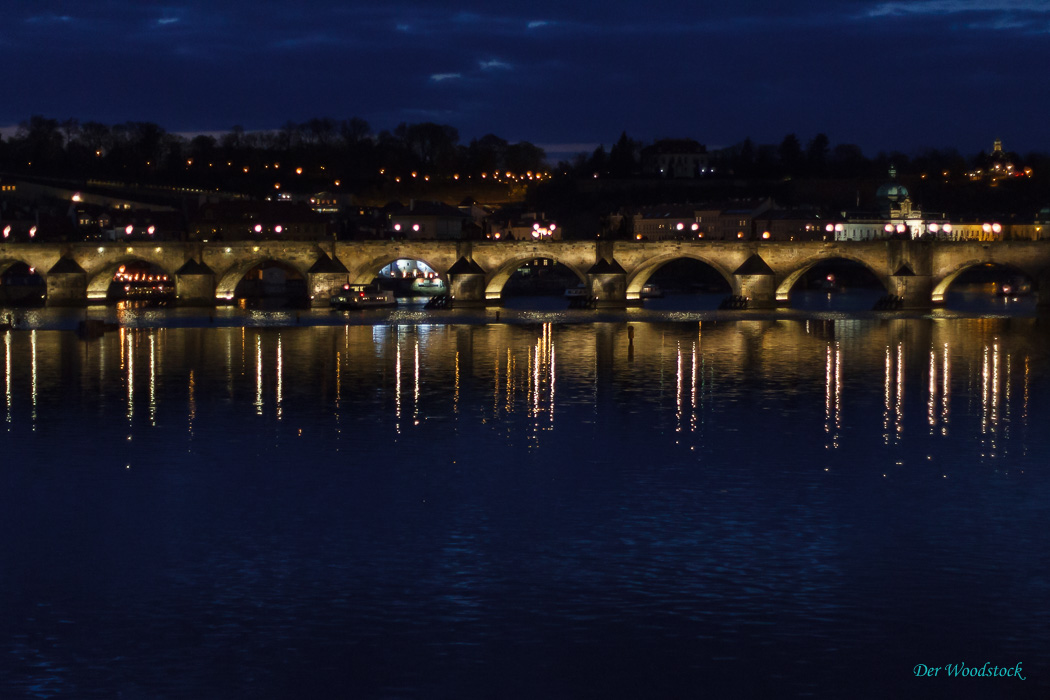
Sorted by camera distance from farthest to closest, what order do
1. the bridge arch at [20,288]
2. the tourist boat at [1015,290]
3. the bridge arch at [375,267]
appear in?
the tourist boat at [1015,290] < the bridge arch at [20,288] < the bridge arch at [375,267]

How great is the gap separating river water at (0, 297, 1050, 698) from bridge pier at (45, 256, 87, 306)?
128 feet

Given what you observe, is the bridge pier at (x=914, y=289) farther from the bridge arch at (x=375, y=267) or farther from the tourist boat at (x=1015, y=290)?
the bridge arch at (x=375, y=267)

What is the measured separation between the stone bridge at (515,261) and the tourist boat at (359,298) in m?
0.52

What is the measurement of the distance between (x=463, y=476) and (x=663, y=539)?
5.28 meters

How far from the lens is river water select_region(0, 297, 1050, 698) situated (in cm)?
1266

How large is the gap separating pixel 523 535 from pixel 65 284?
2405 inches

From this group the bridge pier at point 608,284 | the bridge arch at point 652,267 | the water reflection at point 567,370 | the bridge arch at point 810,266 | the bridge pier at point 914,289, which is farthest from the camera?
the bridge pier at point 608,284

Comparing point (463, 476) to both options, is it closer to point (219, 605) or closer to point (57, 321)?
point (219, 605)

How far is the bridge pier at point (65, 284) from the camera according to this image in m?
72.8

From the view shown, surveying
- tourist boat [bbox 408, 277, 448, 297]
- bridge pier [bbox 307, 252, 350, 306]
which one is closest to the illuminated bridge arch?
bridge pier [bbox 307, 252, 350, 306]

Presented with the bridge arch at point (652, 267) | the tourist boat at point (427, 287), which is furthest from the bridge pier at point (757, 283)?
the tourist boat at point (427, 287)

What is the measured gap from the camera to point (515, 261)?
230 feet

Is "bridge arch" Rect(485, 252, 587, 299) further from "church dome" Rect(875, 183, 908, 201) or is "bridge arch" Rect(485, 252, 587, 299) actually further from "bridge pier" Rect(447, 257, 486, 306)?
"church dome" Rect(875, 183, 908, 201)

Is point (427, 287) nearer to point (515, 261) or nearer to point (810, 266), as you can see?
point (515, 261)
